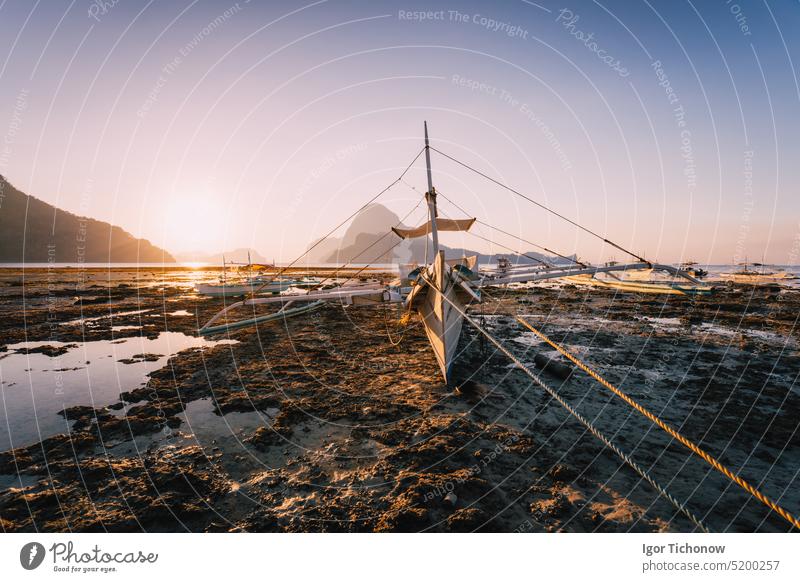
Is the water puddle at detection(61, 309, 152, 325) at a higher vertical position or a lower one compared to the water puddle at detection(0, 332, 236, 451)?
higher

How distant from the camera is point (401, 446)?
5.70 metres

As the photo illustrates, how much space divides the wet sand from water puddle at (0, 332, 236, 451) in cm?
28

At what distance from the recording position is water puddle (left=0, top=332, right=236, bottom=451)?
642 centimetres

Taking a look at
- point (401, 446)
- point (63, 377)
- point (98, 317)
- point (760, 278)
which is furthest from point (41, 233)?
point (760, 278)

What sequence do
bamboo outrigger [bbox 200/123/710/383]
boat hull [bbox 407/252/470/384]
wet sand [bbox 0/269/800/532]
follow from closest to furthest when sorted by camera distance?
wet sand [bbox 0/269/800/532] → boat hull [bbox 407/252/470/384] → bamboo outrigger [bbox 200/123/710/383]

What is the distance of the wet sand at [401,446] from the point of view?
414 cm

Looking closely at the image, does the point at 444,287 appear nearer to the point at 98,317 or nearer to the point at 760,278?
the point at 98,317

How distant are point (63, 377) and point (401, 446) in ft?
34.3

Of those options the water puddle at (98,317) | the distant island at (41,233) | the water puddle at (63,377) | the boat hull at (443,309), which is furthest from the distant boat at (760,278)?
the distant island at (41,233)

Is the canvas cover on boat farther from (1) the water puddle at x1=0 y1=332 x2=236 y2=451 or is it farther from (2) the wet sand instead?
(1) the water puddle at x1=0 y1=332 x2=236 y2=451

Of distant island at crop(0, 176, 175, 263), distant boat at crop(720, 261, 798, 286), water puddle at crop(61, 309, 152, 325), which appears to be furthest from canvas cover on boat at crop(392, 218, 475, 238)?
distant island at crop(0, 176, 175, 263)

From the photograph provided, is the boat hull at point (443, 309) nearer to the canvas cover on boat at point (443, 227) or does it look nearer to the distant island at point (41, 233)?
the canvas cover on boat at point (443, 227)

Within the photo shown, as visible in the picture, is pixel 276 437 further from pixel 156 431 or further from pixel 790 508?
pixel 790 508
